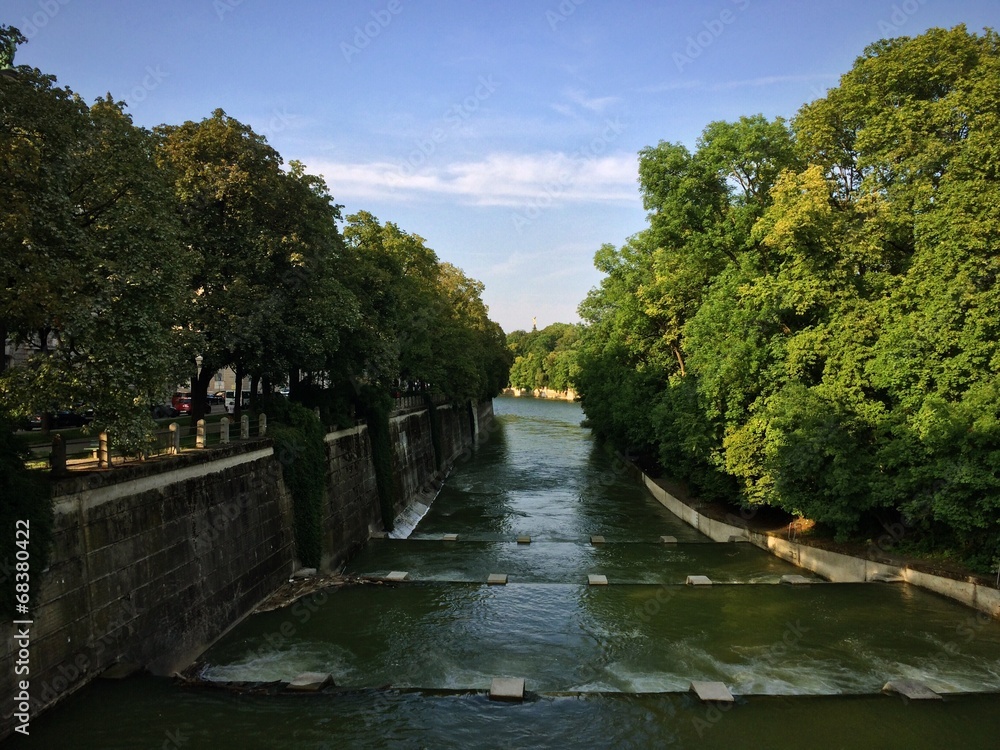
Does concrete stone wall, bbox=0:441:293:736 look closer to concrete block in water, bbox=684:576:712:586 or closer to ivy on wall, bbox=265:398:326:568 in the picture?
ivy on wall, bbox=265:398:326:568

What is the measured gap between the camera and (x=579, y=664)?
1482 centimetres

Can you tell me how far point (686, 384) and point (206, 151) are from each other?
847 inches

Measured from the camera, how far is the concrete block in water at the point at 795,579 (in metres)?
20.6

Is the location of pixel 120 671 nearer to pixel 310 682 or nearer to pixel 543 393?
pixel 310 682

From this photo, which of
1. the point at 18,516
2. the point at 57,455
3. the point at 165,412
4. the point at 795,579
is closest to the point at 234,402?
the point at 165,412

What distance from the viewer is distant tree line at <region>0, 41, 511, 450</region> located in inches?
Result: 422

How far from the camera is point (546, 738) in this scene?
11.5 metres

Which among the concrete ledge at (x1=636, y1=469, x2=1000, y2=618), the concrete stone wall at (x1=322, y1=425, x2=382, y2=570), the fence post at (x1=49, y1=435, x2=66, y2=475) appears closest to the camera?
the fence post at (x1=49, y1=435, x2=66, y2=475)

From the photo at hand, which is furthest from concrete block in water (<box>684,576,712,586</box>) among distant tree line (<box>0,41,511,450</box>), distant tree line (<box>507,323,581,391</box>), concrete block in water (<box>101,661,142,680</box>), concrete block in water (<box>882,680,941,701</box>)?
distant tree line (<box>507,323,581,391</box>)

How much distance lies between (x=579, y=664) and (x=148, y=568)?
936 centimetres

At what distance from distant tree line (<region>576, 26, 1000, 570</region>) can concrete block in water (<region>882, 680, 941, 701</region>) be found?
19.6ft

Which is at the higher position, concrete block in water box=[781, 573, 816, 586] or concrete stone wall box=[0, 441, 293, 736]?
concrete stone wall box=[0, 441, 293, 736]

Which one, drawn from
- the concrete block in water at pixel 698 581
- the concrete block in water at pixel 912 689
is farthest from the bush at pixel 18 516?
the concrete block in water at pixel 698 581

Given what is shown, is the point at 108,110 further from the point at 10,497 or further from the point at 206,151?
the point at 10,497
